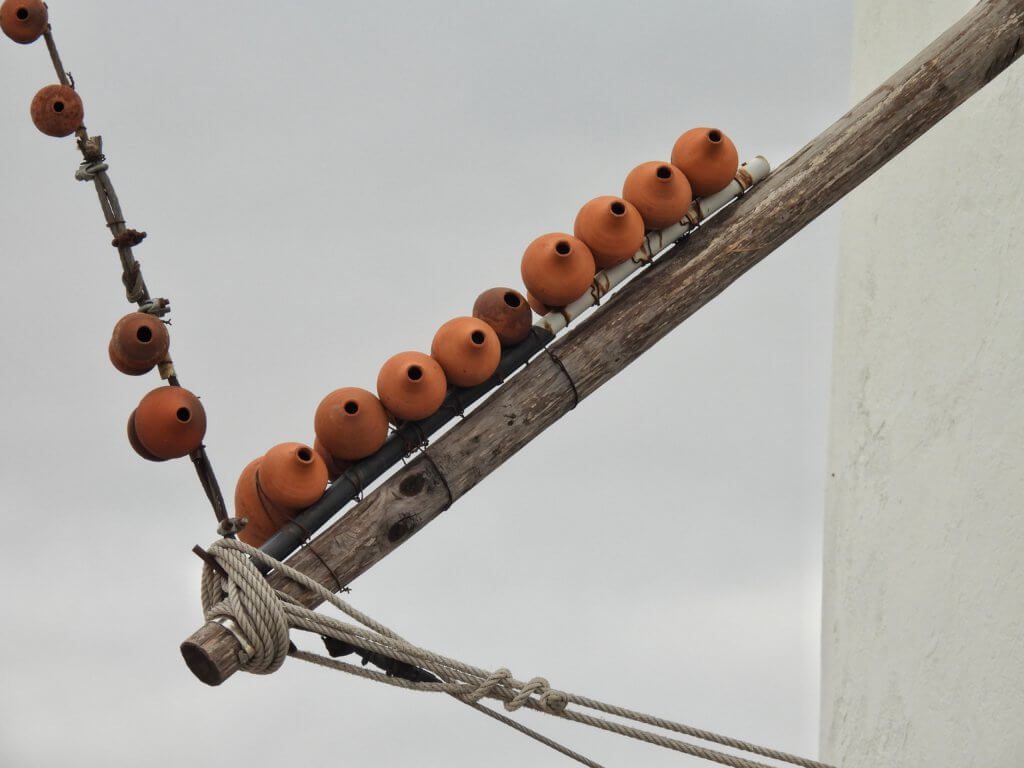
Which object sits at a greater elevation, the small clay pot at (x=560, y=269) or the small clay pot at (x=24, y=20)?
the small clay pot at (x=24, y=20)

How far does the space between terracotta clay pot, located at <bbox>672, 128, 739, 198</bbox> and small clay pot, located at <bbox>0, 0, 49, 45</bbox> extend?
138 centimetres

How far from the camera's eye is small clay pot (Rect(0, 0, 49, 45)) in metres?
3.03

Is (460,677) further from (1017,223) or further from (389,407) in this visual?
(1017,223)

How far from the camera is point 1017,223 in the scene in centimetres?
439

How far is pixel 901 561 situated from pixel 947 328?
→ 0.73m

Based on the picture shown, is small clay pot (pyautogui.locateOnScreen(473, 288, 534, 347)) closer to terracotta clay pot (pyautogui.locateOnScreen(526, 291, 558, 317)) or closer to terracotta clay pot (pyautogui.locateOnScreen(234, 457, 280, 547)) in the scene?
terracotta clay pot (pyautogui.locateOnScreen(526, 291, 558, 317))

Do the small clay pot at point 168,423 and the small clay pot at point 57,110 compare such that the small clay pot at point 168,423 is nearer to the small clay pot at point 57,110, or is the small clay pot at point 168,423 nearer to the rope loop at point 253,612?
the rope loop at point 253,612

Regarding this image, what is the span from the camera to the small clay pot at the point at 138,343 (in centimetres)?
295

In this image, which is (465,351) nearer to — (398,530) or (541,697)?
(398,530)

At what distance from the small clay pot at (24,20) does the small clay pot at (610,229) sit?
46.3 inches

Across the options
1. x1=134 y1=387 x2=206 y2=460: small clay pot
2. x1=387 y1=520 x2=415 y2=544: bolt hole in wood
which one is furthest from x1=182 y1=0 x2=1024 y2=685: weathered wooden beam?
x1=134 y1=387 x2=206 y2=460: small clay pot

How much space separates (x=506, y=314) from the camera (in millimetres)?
3268

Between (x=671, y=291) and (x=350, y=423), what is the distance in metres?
0.78

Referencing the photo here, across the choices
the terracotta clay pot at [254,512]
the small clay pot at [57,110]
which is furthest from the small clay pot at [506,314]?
the small clay pot at [57,110]
